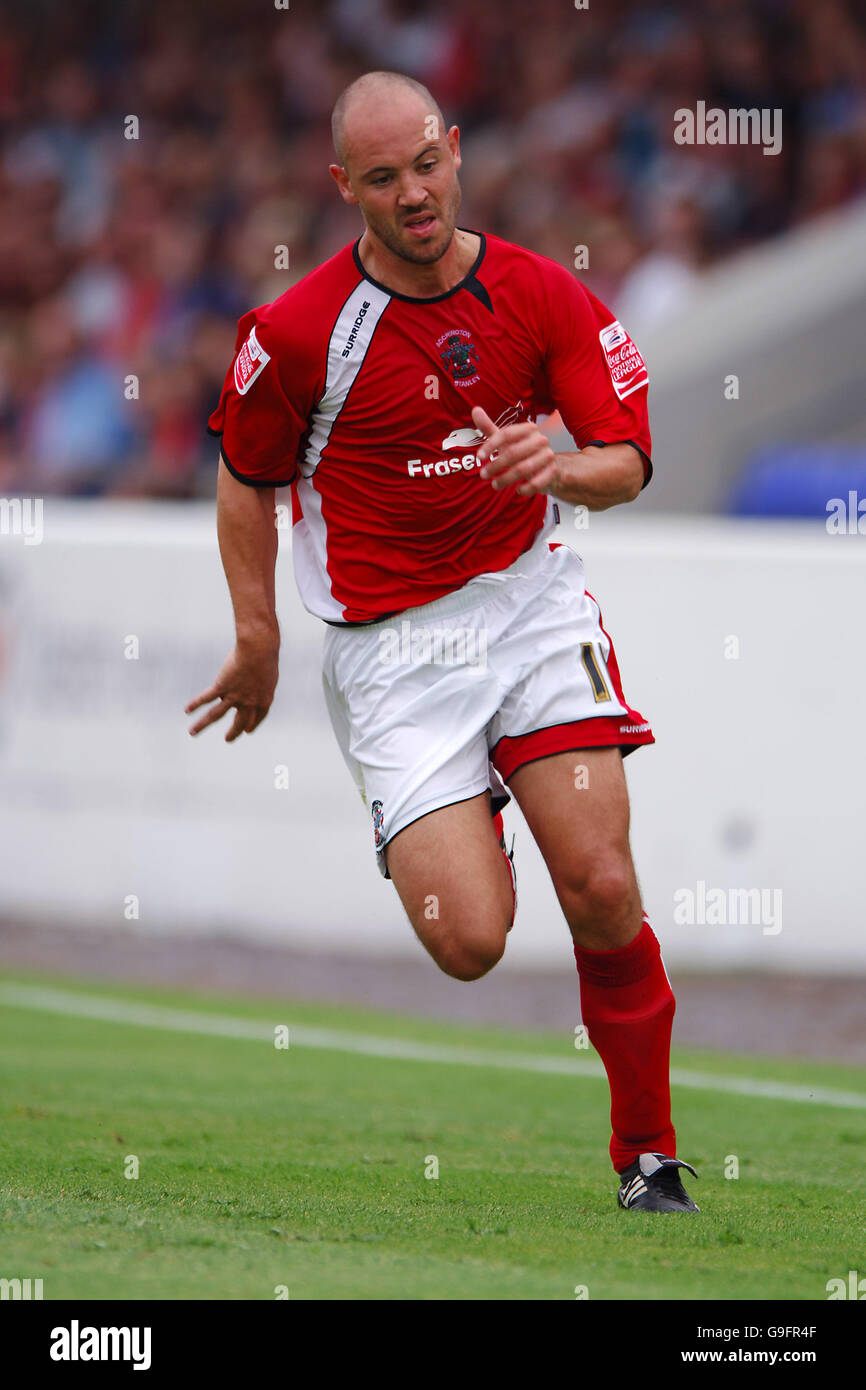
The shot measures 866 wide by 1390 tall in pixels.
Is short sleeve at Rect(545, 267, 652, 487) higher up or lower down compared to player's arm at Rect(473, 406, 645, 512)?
higher up

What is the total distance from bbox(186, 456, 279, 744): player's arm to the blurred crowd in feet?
25.8

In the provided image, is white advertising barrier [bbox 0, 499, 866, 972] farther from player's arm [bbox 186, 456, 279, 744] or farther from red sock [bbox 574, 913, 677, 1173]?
red sock [bbox 574, 913, 677, 1173]

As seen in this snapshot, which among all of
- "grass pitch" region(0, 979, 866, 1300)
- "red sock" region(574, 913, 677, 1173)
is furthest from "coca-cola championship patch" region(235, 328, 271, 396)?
"grass pitch" region(0, 979, 866, 1300)

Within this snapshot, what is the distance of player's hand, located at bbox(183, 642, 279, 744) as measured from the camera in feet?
18.2

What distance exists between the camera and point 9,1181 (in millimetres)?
5238

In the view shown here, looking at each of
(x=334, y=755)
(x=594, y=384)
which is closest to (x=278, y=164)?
(x=334, y=755)

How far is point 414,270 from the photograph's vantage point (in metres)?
5.26

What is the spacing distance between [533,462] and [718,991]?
6023 millimetres

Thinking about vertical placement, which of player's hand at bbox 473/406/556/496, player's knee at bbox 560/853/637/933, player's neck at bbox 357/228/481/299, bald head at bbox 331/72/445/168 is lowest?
player's knee at bbox 560/853/637/933

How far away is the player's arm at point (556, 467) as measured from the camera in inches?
189

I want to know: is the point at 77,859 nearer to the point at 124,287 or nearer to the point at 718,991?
the point at 718,991
